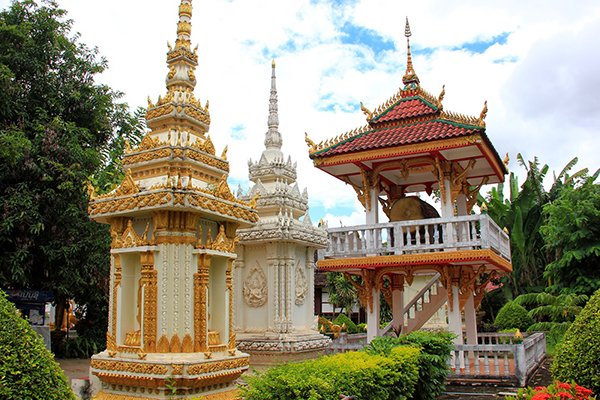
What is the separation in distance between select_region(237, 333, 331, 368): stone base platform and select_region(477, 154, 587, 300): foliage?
17.3m

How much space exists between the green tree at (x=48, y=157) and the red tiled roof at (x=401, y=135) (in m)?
7.85

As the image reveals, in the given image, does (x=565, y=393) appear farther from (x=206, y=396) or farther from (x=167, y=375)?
(x=167, y=375)

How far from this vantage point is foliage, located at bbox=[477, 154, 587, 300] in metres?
27.6

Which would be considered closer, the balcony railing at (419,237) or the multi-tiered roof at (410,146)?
the balcony railing at (419,237)

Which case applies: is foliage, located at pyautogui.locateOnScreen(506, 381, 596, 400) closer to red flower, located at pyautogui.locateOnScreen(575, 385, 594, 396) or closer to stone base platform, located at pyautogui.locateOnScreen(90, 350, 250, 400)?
red flower, located at pyautogui.locateOnScreen(575, 385, 594, 396)

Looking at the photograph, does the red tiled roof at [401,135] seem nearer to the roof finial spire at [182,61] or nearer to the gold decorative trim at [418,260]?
the gold decorative trim at [418,260]

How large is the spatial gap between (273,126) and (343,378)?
11646 millimetres

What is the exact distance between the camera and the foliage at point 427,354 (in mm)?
9188

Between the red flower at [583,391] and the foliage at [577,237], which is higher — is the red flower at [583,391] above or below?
below

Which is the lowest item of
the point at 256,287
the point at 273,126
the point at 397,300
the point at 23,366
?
the point at 23,366

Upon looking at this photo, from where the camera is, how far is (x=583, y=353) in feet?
21.2

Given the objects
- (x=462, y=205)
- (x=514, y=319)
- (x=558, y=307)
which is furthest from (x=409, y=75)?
(x=514, y=319)

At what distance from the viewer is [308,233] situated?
1523 cm

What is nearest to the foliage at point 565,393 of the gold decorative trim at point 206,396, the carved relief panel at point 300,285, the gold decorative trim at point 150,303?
the gold decorative trim at point 206,396
